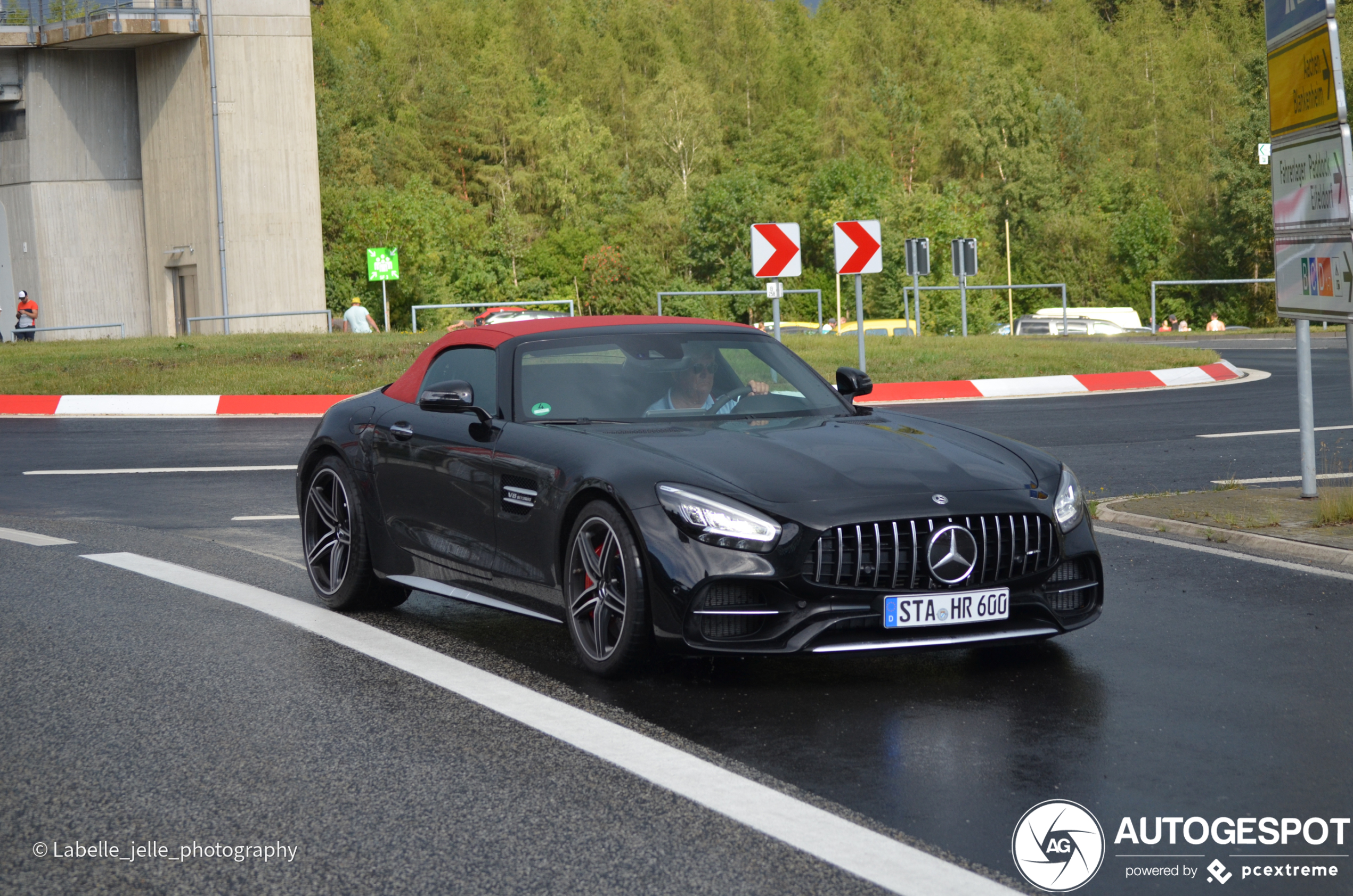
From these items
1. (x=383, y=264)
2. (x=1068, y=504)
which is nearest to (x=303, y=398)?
(x=1068, y=504)

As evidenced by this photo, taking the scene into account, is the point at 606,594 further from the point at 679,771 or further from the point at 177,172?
the point at 177,172

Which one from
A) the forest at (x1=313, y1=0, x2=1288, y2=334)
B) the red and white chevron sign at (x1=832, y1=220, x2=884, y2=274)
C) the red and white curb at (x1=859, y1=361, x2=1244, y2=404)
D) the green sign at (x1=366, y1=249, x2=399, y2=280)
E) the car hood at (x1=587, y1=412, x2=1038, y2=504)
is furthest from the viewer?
the forest at (x1=313, y1=0, x2=1288, y2=334)

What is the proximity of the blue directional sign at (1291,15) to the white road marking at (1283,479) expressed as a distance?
9.94 feet

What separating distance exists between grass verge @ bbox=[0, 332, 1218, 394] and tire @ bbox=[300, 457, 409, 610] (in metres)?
15.6

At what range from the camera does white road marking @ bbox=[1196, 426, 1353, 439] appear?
50.0ft

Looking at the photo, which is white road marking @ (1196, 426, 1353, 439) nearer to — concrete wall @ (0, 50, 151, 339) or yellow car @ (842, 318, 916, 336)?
yellow car @ (842, 318, 916, 336)

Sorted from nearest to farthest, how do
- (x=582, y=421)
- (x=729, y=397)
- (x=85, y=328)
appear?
(x=582, y=421) < (x=729, y=397) < (x=85, y=328)

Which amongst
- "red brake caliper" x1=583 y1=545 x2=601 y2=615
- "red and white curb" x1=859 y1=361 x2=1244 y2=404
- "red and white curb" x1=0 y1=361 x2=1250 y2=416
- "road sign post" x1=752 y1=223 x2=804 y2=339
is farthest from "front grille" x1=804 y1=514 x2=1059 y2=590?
"red and white curb" x1=859 y1=361 x2=1244 y2=404

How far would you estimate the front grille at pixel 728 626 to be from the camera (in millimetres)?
5426

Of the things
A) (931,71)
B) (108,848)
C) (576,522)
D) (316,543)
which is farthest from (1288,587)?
(931,71)

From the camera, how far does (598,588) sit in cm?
583

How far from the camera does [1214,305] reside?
68562mm

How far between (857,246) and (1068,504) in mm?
12595

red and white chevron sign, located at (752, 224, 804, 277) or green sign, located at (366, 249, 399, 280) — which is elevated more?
green sign, located at (366, 249, 399, 280)
